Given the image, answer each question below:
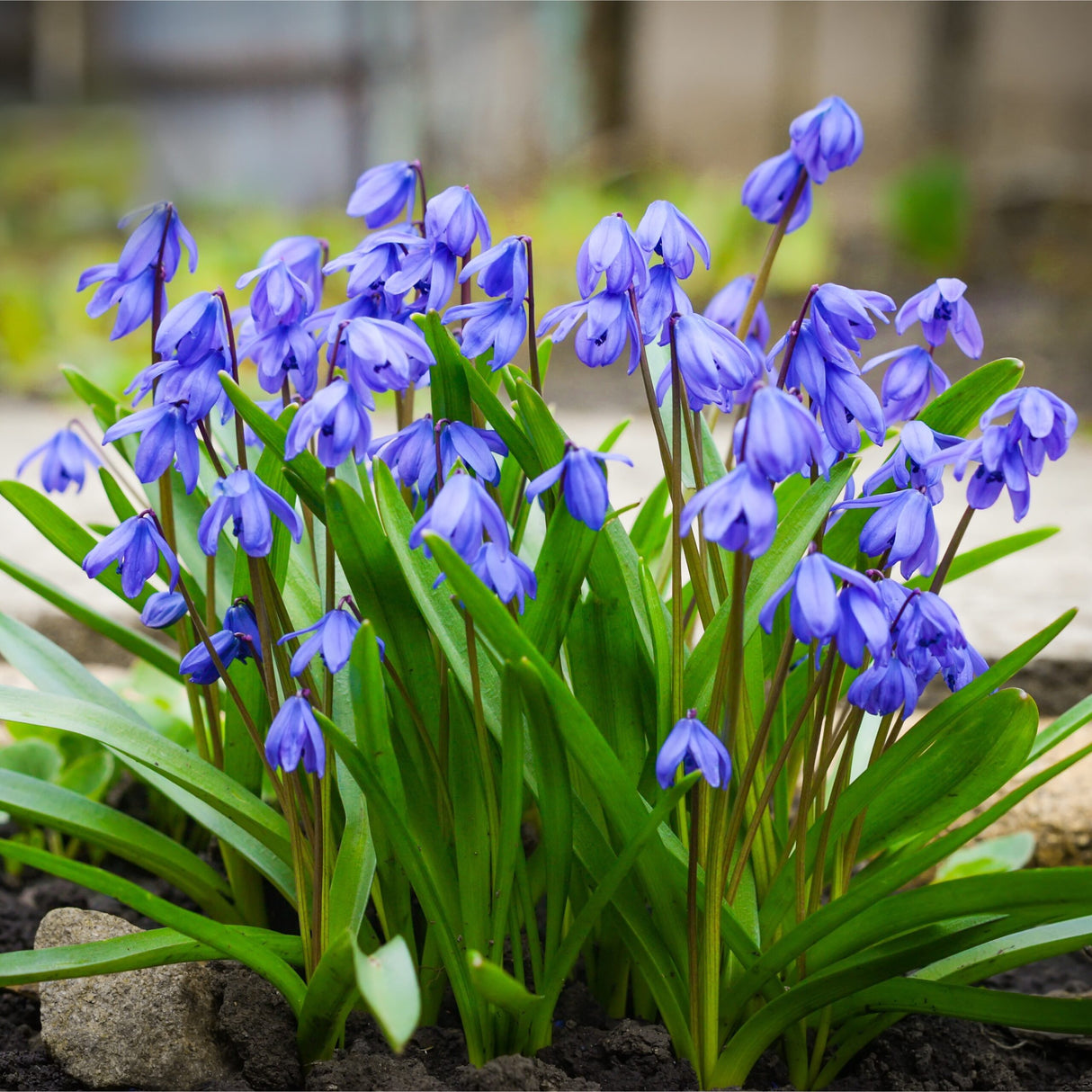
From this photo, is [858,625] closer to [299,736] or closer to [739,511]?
[739,511]

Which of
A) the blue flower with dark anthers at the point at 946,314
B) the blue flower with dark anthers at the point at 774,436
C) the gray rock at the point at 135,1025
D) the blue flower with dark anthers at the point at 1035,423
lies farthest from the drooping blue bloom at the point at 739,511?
the gray rock at the point at 135,1025

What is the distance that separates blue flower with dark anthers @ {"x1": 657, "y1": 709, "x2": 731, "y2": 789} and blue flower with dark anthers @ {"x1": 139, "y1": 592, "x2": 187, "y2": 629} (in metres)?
0.59

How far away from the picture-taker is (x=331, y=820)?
1.49 meters

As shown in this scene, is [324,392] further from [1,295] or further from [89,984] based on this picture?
[1,295]

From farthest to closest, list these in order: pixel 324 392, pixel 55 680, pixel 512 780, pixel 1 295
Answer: pixel 1 295 → pixel 55 680 → pixel 512 780 → pixel 324 392

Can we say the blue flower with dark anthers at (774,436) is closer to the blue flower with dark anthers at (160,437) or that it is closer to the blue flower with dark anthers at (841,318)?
the blue flower with dark anthers at (841,318)

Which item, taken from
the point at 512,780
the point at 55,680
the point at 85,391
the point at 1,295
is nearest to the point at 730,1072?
the point at 512,780

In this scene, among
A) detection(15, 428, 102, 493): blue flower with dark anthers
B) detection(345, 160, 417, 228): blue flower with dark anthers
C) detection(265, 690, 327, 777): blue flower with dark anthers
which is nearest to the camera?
detection(265, 690, 327, 777): blue flower with dark anthers

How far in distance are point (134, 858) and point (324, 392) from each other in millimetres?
815

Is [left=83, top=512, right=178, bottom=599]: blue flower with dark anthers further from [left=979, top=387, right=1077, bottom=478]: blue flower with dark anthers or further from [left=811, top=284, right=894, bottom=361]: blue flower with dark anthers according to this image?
[left=979, top=387, right=1077, bottom=478]: blue flower with dark anthers

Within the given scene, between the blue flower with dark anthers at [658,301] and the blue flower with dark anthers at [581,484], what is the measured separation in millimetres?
194

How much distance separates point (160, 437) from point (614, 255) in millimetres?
509

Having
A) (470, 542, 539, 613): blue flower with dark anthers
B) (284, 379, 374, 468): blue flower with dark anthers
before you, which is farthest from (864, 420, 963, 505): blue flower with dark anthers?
(284, 379, 374, 468): blue flower with dark anthers

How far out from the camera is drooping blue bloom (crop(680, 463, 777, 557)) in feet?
3.11
